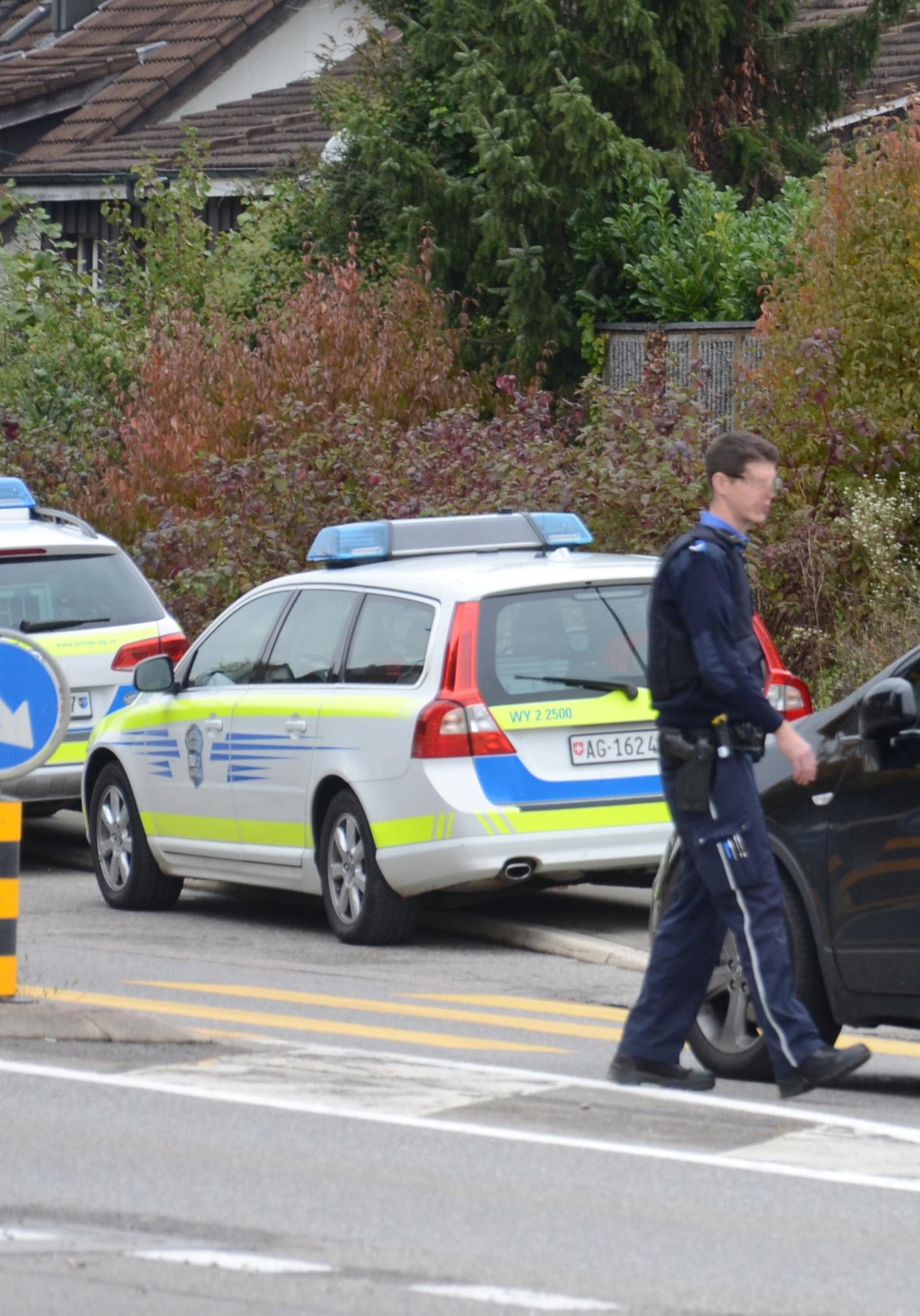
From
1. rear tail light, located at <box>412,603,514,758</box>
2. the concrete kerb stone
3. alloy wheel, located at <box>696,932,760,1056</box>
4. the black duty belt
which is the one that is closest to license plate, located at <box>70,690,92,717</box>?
rear tail light, located at <box>412,603,514,758</box>

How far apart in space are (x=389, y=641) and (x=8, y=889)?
3066mm

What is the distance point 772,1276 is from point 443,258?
17330mm

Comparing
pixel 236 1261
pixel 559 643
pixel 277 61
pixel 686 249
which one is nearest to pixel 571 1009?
pixel 559 643

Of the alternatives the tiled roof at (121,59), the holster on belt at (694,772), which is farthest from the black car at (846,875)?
the tiled roof at (121,59)

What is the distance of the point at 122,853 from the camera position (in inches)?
513

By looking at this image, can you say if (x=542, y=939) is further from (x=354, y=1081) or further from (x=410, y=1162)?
(x=410, y=1162)

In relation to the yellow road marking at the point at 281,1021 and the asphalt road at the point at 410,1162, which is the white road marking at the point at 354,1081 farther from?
the yellow road marking at the point at 281,1021

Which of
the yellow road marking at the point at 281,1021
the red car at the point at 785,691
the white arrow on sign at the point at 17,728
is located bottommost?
the yellow road marking at the point at 281,1021

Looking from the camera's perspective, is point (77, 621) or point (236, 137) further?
point (236, 137)

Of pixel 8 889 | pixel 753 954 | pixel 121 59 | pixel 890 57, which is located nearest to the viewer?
pixel 753 954

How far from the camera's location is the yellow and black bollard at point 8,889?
27.9 ft

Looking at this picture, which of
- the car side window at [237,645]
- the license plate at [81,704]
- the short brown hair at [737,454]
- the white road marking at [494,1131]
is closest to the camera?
the white road marking at [494,1131]

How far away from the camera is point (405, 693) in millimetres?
10914

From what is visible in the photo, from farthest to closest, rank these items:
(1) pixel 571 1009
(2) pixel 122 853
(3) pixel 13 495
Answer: (3) pixel 13 495 < (2) pixel 122 853 < (1) pixel 571 1009
